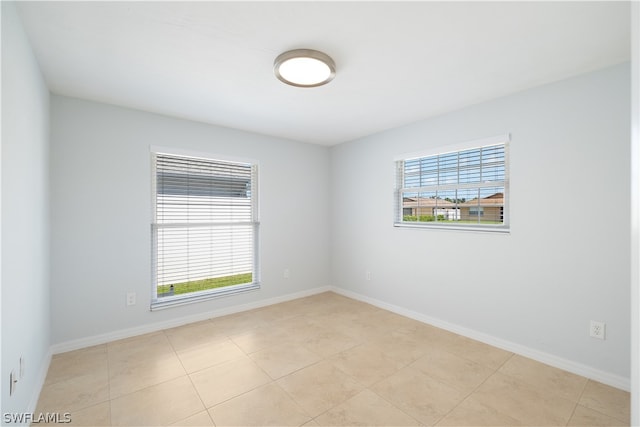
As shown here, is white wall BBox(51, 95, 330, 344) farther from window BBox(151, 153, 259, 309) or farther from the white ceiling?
the white ceiling

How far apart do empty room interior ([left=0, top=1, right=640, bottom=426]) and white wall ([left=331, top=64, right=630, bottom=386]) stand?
0.05 feet

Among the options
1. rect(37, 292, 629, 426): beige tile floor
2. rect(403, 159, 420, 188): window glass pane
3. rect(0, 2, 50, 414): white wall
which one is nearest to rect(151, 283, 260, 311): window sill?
rect(37, 292, 629, 426): beige tile floor

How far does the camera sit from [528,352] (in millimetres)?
2547

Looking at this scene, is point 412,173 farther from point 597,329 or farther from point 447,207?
point 597,329

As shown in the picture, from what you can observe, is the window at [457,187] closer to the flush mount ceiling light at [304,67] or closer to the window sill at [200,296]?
the flush mount ceiling light at [304,67]

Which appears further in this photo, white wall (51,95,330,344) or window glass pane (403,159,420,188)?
window glass pane (403,159,420,188)

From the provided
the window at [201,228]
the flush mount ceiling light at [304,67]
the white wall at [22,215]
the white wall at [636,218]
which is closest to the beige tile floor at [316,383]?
the white wall at [22,215]

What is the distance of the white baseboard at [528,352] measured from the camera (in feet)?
6.98

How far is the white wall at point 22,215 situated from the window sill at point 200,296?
3.18 ft

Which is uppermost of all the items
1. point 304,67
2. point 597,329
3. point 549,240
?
point 304,67

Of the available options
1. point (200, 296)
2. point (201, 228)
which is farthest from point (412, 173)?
point (200, 296)

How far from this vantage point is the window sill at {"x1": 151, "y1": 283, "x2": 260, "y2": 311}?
10.5ft

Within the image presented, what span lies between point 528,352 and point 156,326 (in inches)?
148

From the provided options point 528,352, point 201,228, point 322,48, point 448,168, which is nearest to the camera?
point 322,48
